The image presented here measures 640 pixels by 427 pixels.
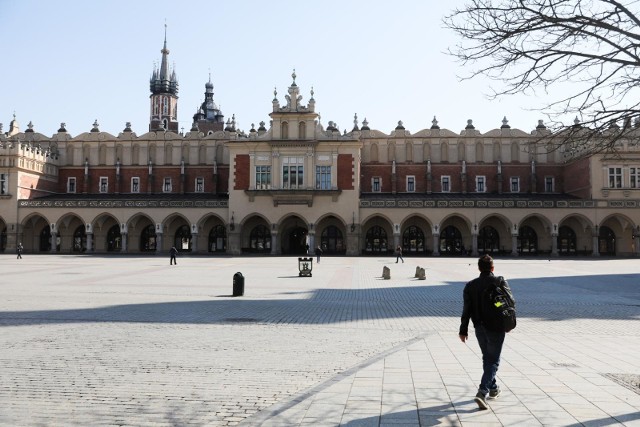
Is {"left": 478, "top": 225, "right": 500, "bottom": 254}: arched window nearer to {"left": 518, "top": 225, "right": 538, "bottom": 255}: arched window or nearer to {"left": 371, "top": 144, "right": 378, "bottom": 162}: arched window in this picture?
{"left": 518, "top": 225, "right": 538, "bottom": 255}: arched window

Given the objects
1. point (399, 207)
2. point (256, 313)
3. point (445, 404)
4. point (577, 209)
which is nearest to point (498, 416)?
point (445, 404)

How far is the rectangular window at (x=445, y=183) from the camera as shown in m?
56.5

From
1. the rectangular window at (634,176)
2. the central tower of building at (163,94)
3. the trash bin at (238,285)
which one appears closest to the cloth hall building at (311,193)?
the rectangular window at (634,176)

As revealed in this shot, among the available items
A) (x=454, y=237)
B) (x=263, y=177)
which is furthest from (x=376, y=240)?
(x=263, y=177)

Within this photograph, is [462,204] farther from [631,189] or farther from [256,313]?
[256,313]

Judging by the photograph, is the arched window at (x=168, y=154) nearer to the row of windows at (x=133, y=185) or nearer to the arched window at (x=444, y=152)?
the row of windows at (x=133, y=185)

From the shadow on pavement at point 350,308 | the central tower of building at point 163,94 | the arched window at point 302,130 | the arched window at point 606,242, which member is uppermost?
the central tower of building at point 163,94

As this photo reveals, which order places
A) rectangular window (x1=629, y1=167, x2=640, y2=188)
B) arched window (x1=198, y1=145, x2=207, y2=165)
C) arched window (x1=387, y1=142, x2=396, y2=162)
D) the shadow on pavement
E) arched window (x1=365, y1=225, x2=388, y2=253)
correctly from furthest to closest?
arched window (x1=198, y1=145, x2=207, y2=165)
arched window (x1=387, y1=142, x2=396, y2=162)
arched window (x1=365, y1=225, x2=388, y2=253)
rectangular window (x1=629, y1=167, x2=640, y2=188)
the shadow on pavement

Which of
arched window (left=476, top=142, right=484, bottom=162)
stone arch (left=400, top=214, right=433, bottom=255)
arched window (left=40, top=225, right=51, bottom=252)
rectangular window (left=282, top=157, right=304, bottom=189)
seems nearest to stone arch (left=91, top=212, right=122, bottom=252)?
arched window (left=40, top=225, right=51, bottom=252)

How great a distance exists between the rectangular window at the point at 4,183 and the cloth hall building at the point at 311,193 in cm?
12

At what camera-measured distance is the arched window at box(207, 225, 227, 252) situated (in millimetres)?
55500

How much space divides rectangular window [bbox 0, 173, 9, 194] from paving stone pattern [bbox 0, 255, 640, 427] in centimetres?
4006

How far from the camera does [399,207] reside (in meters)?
49.8

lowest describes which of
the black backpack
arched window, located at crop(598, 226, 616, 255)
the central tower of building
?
the black backpack
